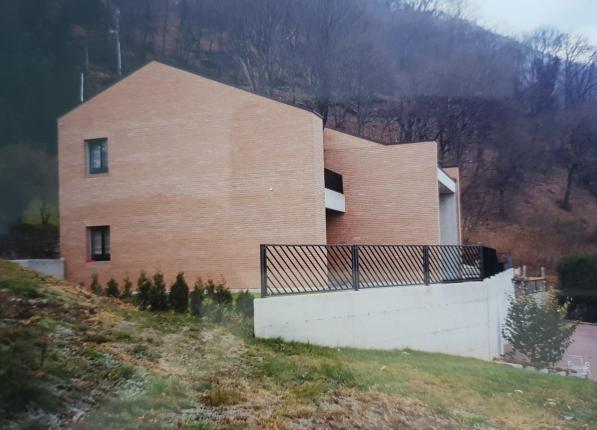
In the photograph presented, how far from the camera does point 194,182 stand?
48.1ft

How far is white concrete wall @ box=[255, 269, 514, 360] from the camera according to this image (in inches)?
261

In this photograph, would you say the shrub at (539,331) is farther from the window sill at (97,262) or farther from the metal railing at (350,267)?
the window sill at (97,262)

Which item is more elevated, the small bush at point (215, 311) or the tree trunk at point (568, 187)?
the tree trunk at point (568, 187)

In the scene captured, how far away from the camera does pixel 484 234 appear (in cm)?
3447

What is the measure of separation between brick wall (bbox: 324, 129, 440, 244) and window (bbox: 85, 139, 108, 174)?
638 cm

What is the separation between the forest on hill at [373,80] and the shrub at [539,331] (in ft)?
24.3

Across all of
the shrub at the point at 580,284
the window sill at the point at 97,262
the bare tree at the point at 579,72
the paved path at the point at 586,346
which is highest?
the bare tree at the point at 579,72

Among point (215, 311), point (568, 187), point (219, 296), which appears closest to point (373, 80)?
point (219, 296)

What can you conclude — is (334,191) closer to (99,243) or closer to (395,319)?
(99,243)

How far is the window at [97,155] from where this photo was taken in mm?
15711

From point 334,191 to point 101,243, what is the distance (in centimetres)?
690

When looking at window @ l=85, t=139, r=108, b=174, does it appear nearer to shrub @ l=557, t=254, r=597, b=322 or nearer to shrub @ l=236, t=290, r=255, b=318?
shrub @ l=236, t=290, r=255, b=318

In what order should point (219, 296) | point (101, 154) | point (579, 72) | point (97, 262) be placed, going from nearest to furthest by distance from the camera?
point (219, 296) → point (97, 262) → point (101, 154) → point (579, 72)

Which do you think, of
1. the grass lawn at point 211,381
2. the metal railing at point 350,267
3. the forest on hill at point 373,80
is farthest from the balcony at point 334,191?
the grass lawn at point 211,381
